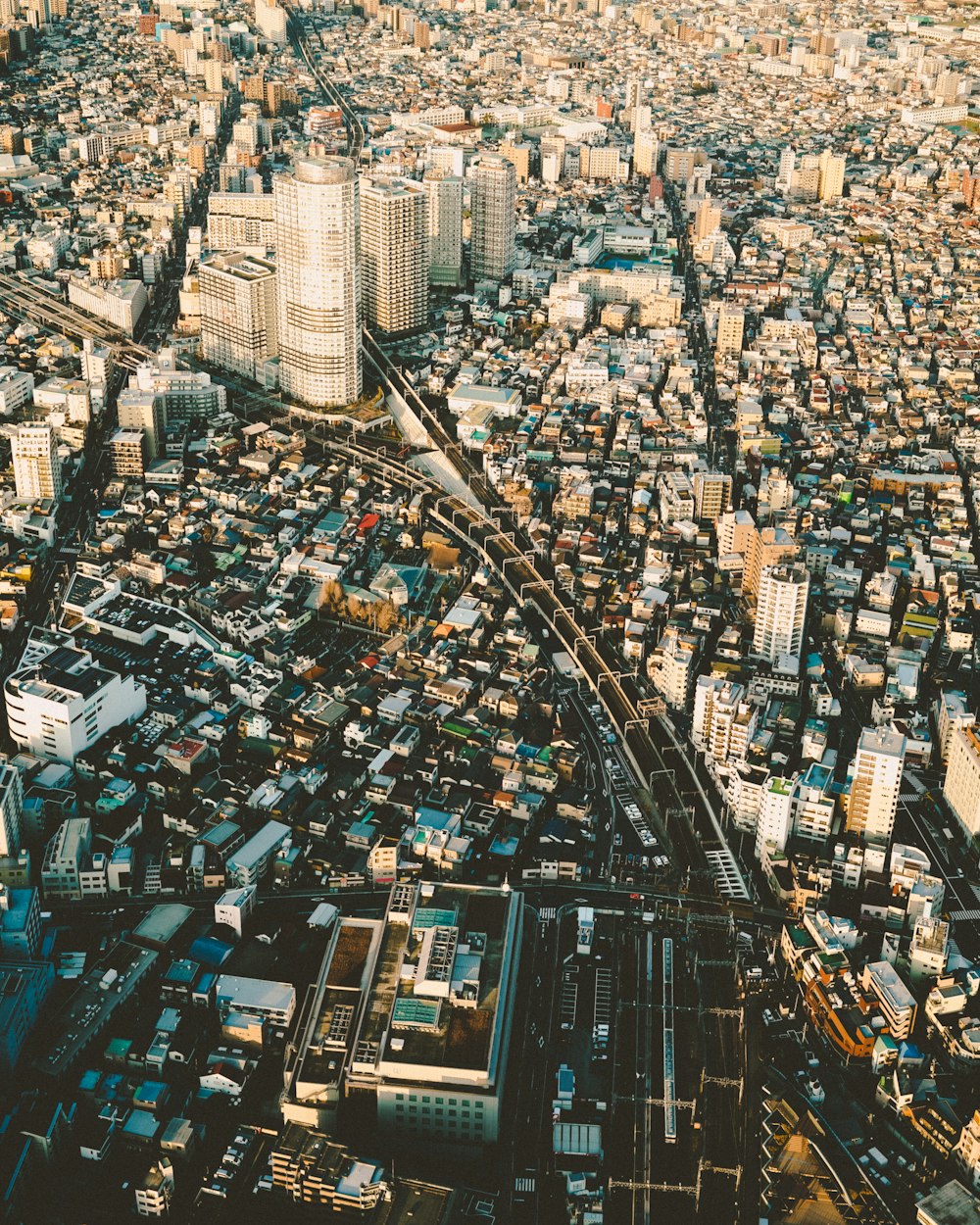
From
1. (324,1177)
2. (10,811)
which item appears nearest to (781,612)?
(10,811)

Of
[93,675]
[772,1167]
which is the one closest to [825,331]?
[93,675]

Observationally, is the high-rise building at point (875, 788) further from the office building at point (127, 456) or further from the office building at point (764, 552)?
the office building at point (127, 456)

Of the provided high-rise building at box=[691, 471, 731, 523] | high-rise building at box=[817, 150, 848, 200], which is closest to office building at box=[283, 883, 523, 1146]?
high-rise building at box=[691, 471, 731, 523]

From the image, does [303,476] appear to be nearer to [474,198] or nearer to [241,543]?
[241,543]

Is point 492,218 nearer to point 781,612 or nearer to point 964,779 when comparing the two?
point 781,612

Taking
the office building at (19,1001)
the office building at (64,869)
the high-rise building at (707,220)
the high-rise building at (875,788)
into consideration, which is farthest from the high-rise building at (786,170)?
the office building at (19,1001)
